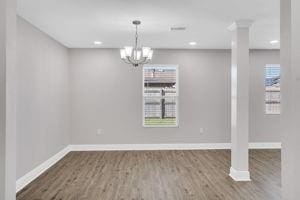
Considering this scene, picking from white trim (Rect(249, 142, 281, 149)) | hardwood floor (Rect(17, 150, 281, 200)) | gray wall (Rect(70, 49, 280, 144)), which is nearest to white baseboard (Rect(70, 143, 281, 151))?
white trim (Rect(249, 142, 281, 149))

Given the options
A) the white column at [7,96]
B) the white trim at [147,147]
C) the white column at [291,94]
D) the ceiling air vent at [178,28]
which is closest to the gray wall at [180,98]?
the white trim at [147,147]

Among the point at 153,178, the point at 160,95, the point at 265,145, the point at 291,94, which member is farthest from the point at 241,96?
the point at 265,145

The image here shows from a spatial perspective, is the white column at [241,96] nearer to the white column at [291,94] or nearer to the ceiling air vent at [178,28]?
the ceiling air vent at [178,28]

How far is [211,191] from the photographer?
3.61 m

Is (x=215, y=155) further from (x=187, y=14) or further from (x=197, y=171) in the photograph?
(x=187, y=14)

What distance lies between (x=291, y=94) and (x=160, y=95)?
5.12 meters

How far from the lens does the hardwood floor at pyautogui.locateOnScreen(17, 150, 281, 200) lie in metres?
3.47

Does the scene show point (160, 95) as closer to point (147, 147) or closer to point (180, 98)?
point (180, 98)

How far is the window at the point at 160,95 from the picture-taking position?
21.5 ft

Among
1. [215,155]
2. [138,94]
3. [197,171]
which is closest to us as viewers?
[197,171]

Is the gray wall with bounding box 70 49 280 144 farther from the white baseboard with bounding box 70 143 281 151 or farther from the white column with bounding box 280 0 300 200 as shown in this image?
the white column with bounding box 280 0 300 200

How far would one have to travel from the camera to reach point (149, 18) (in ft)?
12.4

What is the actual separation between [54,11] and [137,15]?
118 centimetres

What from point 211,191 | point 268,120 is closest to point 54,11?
point 211,191
